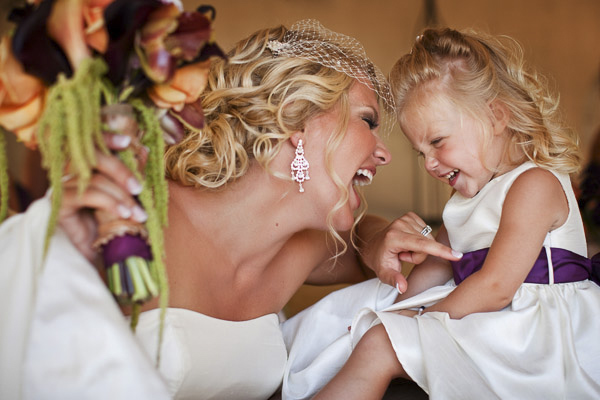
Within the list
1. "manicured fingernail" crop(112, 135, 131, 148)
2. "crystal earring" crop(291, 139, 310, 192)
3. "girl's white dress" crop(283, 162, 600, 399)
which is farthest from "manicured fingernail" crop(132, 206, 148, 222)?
"crystal earring" crop(291, 139, 310, 192)

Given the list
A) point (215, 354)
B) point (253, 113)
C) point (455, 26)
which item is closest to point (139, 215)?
point (215, 354)

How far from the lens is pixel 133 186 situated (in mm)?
1267

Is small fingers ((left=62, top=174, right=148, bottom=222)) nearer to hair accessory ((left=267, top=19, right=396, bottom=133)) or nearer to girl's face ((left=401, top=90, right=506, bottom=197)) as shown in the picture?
Result: hair accessory ((left=267, top=19, right=396, bottom=133))

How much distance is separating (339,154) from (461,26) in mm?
5949

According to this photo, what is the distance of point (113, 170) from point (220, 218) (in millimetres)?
1059

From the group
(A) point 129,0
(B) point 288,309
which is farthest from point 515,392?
(B) point 288,309

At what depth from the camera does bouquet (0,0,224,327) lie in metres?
1.14

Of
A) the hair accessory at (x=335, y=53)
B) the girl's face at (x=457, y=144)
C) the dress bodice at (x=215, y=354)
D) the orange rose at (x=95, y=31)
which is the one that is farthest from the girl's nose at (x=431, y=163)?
the orange rose at (x=95, y=31)

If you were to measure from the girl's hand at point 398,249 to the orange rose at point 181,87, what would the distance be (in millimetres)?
1142

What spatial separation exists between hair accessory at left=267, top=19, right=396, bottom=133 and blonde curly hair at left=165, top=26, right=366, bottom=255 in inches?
1.1

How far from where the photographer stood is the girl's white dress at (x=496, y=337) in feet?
6.05

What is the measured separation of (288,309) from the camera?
13.7ft

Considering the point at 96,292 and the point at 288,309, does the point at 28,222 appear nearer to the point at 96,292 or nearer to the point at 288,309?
the point at 96,292

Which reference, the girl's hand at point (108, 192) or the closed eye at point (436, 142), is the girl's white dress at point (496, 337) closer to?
the closed eye at point (436, 142)
